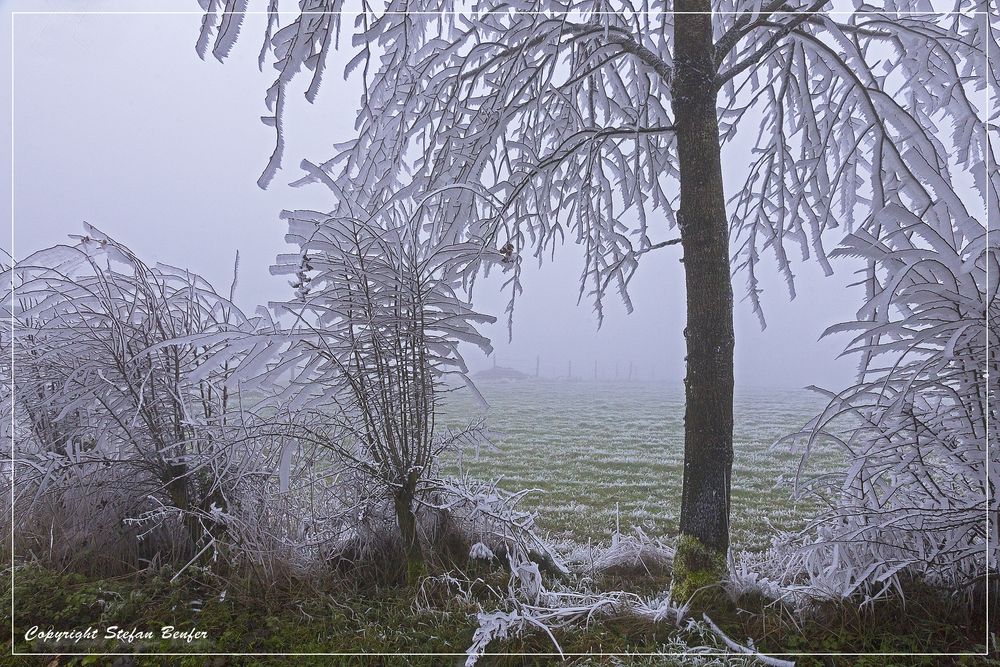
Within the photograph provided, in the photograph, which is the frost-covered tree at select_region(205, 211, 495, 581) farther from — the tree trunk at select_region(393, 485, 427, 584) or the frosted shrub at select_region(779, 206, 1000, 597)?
the frosted shrub at select_region(779, 206, 1000, 597)

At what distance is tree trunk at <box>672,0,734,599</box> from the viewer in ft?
4.86

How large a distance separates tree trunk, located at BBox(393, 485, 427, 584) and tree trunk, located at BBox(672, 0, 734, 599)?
27.6 inches

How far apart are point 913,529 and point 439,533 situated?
1.19m

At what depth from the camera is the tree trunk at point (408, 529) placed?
1527 millimetres

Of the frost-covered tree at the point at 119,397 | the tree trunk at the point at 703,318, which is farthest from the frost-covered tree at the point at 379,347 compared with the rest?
the tree trunk at the point at 703,318

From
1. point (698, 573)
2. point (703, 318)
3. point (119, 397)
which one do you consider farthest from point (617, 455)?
point (119, 397)

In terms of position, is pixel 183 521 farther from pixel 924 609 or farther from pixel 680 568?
pixel 924 609

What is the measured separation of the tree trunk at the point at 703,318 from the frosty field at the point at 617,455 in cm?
43

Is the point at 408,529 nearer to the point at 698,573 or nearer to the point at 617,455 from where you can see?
the point at 698,573

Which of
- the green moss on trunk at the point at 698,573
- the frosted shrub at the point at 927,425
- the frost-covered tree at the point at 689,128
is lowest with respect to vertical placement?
the green moss on trunk at the point at 698,573

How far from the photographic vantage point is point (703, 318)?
1511mm

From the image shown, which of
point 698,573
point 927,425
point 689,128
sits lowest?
point 698,573

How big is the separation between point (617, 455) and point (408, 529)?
4.19 feet

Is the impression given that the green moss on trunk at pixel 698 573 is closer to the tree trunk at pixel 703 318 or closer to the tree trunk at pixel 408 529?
the tree trunk at pixel 703 318
